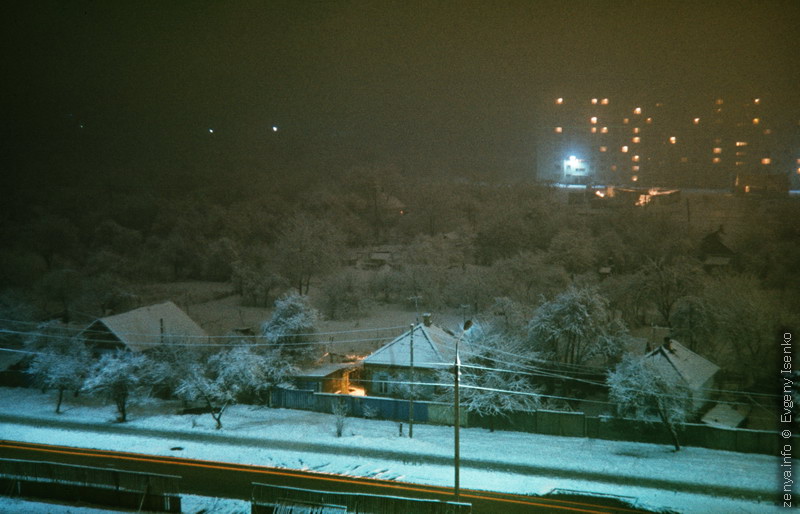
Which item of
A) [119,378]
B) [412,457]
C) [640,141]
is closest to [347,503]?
[412,457]

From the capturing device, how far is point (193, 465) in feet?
56.6

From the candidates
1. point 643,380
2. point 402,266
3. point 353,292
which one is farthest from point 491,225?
point 643,380

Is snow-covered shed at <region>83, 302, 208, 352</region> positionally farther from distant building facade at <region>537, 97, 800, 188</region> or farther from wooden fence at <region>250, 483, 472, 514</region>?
distant building facade at <region>537, 97, 800, 188</region>

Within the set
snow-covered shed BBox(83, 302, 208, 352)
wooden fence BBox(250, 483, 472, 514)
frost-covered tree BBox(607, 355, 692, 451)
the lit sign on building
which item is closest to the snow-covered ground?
frost-covered tree BBox(607, 355, 692, 451)

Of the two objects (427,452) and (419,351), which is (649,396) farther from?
(419,351)

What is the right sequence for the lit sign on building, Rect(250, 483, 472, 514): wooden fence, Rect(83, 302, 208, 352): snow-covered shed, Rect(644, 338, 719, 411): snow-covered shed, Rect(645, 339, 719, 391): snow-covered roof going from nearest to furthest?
1. Rect(250, 483, 472, 514): wooden fence
2. Rect(644, 338, 719, 411): snow-covered shed
3. Rect(645, 339, 719, 391): snow-covered roof
4. Rect(83, 302, 208, 352): snow-covered shed
5. the lit sign on building

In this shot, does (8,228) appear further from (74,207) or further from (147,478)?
(147,478)

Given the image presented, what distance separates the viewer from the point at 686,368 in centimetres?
2234

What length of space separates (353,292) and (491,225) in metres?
18.6

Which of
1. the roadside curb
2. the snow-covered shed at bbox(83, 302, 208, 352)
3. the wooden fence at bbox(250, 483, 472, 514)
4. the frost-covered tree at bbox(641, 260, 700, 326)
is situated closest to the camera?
the wooden fence at bbox(250, 483, 472, 514)

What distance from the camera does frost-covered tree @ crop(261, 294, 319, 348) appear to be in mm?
27984

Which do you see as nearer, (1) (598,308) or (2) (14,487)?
(2) (14,487)

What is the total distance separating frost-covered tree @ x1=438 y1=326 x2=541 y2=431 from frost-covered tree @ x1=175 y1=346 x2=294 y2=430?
24.6 ft

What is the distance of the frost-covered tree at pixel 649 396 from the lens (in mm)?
18875
